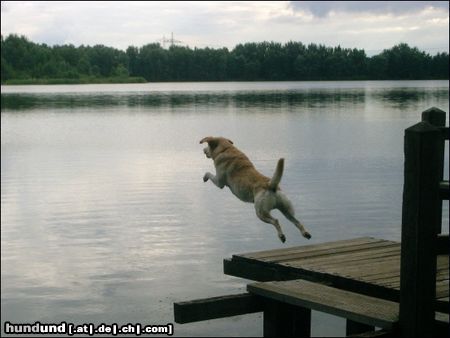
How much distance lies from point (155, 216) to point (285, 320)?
670 inches

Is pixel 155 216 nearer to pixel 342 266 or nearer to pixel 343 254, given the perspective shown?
pixel 343 254

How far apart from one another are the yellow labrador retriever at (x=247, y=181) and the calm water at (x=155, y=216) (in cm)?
926

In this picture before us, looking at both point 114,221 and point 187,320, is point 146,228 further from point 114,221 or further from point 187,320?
point 187,320

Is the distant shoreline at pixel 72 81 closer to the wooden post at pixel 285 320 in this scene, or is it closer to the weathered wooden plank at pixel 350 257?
the weathered wooden plank at pixel 350 257

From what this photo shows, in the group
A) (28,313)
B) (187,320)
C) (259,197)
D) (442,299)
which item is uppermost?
(259,197)

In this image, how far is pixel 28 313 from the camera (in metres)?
16.0

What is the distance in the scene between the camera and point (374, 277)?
7750 millimetres

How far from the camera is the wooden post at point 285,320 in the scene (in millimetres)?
7863

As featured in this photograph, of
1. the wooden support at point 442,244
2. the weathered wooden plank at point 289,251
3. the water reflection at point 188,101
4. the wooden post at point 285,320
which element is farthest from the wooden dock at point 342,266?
the water reflection at point 188,101

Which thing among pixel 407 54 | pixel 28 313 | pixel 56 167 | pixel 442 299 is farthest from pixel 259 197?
pixel 407 54

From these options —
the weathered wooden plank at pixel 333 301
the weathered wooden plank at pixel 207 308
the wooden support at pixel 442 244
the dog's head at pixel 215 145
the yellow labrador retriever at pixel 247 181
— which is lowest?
the weathered wooden plank at pixel 207 308

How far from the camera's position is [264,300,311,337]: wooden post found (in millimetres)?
7863

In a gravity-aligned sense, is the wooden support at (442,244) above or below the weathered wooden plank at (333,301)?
above

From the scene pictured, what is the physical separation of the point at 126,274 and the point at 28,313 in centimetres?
331
